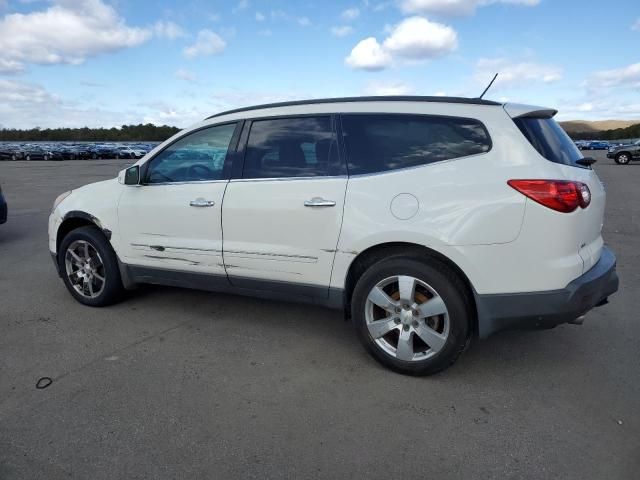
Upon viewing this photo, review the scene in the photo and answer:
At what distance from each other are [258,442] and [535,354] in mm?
2188

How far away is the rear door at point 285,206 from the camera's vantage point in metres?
3.43

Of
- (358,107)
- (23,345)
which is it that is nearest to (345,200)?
Answer: (358,107)

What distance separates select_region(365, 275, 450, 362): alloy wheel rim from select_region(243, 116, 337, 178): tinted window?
37.6 inches

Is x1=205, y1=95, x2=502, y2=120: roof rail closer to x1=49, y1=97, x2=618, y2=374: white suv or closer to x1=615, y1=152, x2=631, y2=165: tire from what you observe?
x1=49, y1=97, x2=618, y2=374: white suv

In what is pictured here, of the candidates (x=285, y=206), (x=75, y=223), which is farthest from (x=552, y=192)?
(x=75, y=223)

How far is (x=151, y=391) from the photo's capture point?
3.11 m

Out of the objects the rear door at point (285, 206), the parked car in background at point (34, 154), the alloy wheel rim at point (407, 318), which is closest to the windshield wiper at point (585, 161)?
the alloy wheel rim at point (407, 318)

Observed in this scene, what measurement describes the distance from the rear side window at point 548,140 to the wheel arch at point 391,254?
34.5 inches

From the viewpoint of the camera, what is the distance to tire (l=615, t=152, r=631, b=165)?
30.9 m

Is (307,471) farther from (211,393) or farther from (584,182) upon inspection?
(584,182)

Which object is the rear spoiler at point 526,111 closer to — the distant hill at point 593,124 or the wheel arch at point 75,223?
the wheel arch at point 75,223

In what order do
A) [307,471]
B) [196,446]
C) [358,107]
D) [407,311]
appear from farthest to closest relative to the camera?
[358,107] < [407,311] < [196,446] < [307,471]

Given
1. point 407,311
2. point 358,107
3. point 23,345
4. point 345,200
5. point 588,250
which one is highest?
point 358,107

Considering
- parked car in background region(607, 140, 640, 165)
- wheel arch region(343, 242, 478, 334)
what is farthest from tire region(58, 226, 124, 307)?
parked car in background region(607, 140, 640, 165)
